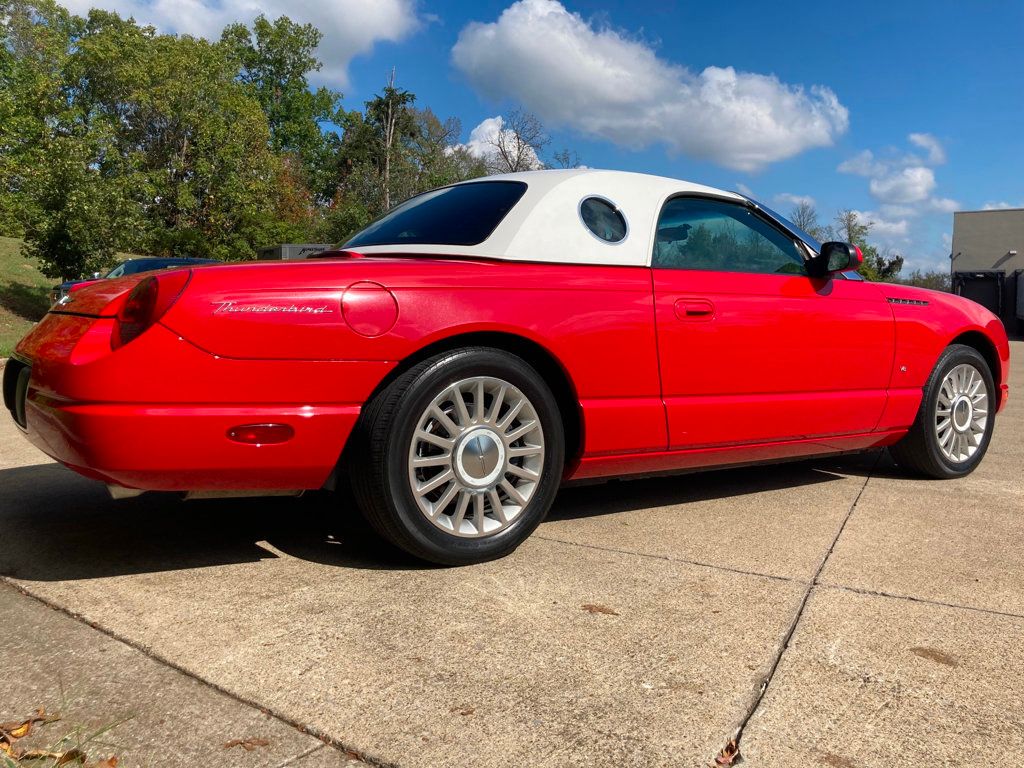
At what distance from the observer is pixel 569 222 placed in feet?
10.9

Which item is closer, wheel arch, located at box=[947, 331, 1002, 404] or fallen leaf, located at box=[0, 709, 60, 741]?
fallen leaf, located at box=[0, 709, 60, 741]

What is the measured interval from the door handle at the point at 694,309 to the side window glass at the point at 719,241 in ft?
0.57

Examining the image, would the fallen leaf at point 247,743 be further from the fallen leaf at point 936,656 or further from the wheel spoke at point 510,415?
the fallen leaf at point 936,656

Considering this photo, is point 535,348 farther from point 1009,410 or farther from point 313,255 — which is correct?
point 1009,410

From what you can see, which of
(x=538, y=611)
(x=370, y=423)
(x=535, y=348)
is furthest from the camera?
(x=535, y=348)

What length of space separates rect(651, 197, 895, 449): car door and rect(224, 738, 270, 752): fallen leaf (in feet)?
6.84

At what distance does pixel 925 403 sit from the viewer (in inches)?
177

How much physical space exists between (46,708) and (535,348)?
6.09 ft

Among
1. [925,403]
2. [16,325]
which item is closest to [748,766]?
[925,403]

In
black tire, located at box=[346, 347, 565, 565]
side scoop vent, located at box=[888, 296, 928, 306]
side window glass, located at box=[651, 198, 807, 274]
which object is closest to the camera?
black tire, located at box=[346, 347, 565, 565]

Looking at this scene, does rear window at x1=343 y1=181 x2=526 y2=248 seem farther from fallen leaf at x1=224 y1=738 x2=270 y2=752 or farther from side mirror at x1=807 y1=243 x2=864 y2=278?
fallen leaf at x1=224 y1=738 x2=270 y2=752

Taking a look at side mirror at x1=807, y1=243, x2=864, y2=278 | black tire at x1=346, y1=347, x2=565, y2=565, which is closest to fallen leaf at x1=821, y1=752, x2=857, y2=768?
black tire at x1=346, y1=347, x2=565, y2=565

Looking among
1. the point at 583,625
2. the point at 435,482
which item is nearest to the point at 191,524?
the point at 435,482

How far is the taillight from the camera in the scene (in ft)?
8.34
